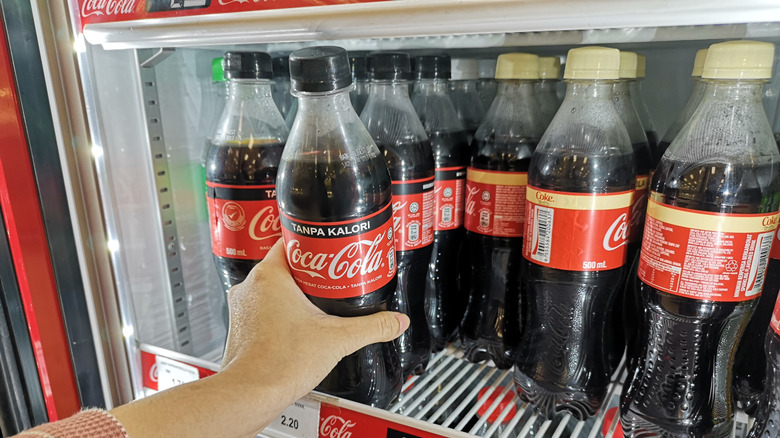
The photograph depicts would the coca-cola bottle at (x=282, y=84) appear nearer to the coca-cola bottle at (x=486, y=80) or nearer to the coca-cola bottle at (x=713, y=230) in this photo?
the coca-cola bottle at (x=486, y=80)

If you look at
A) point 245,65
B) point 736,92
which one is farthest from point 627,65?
point 245,65

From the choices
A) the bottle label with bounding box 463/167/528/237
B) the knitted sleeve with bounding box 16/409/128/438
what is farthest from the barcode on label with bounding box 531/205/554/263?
the knitted sleeve with bounding box 16/409/128/438

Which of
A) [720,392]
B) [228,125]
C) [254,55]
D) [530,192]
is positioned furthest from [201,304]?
[720,392]

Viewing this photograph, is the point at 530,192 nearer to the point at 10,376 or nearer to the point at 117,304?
the point at 117,304

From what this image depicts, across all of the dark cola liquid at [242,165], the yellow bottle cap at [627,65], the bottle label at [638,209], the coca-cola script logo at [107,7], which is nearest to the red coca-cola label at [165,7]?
the coca-cola script logo at [107,7]

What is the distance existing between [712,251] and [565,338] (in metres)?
0.30

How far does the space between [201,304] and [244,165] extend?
47 cm

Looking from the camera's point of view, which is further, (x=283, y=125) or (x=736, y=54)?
(x=283, y=125)

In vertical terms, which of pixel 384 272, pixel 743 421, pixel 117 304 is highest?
pixel 384 272

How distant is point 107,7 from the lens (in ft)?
2.64

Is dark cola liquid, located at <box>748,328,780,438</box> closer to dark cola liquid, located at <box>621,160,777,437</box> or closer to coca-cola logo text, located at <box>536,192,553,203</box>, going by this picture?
dark cola liquid, located at <box>621,160,777,437</box>

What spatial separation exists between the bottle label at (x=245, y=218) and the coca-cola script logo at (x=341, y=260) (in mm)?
168

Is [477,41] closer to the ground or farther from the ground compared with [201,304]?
farther from the ground

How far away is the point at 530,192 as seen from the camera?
79cm
